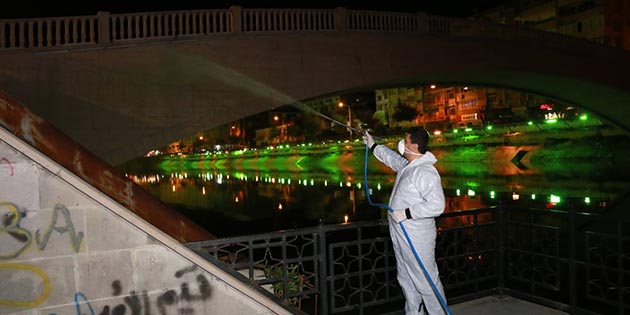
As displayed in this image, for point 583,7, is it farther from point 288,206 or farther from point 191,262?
point 191,262

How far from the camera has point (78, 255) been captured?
136 inches

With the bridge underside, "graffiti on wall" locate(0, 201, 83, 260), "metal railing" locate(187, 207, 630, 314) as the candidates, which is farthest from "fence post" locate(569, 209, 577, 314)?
the bridge underside

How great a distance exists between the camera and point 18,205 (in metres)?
3.36

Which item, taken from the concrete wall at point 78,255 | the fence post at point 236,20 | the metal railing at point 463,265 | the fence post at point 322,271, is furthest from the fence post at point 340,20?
the concrete wall at point 78,255

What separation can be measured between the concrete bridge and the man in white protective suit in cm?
1157

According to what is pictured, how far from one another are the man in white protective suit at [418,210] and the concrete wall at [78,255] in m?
1.52

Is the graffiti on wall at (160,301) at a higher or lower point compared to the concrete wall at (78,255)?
lower

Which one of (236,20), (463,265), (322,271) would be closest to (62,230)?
(322,271)

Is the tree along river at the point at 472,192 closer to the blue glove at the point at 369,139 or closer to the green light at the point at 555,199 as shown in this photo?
the green light at the point at 555,199

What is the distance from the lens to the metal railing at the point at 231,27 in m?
12.9

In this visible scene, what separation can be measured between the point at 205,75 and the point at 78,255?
11.9 metres

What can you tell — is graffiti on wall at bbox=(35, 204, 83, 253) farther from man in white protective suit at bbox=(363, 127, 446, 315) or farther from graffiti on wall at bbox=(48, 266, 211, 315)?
man in white protective suit at bbox=(363, 127, 446, 315)

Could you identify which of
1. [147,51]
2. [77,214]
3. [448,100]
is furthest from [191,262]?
[448,100]

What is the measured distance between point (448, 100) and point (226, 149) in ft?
153
